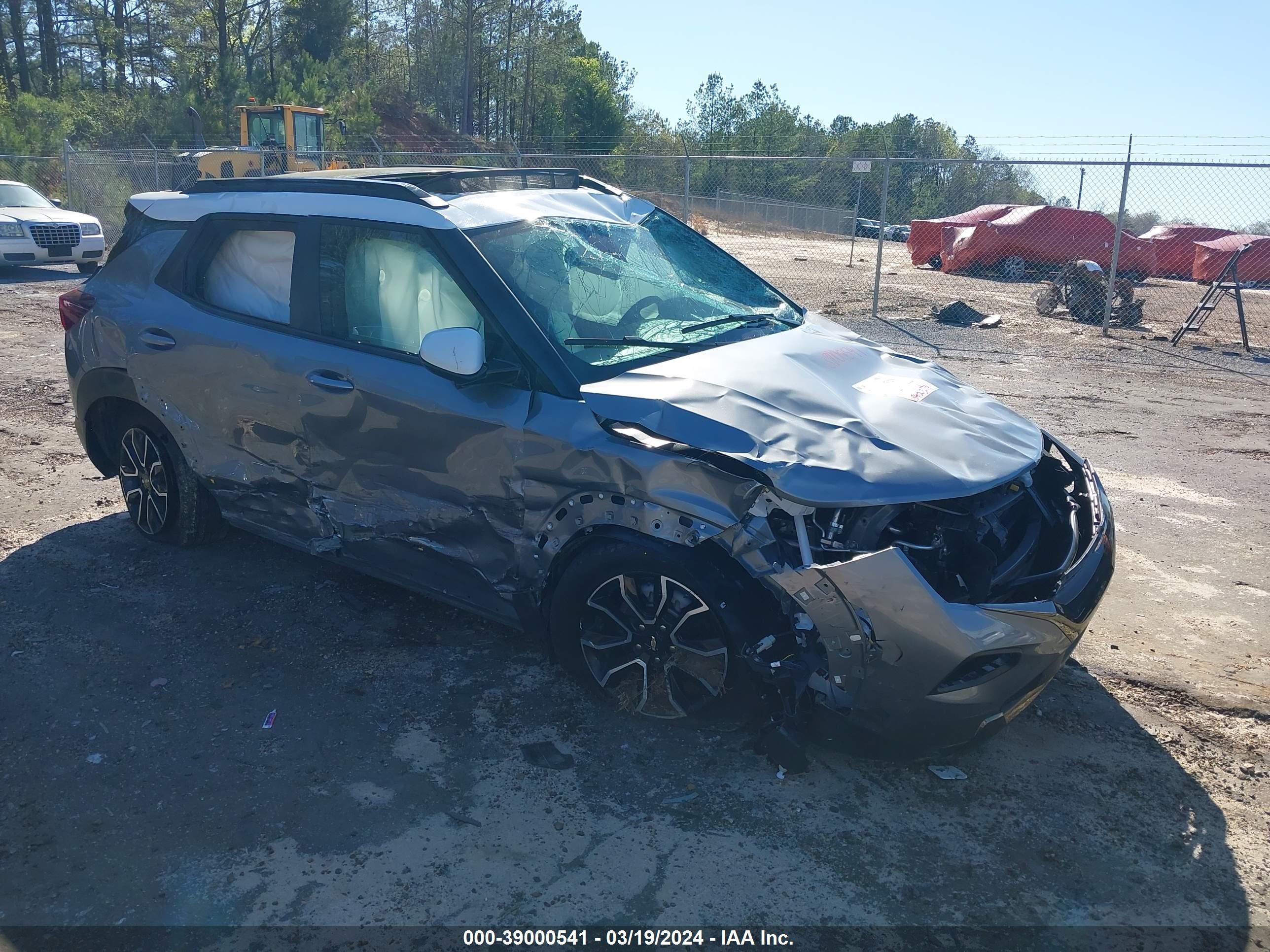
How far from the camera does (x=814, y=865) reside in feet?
9.18

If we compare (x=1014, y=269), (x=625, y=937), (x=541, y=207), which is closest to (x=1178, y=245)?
(x=1014, y=269)

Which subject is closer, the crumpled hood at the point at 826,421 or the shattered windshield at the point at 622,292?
the crumpled hood at the point at 826,421

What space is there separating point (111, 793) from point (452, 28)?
6207 centimetres

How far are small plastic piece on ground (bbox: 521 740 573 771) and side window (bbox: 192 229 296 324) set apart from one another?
2.13 meters

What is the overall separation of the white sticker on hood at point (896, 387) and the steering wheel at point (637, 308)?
925 mm

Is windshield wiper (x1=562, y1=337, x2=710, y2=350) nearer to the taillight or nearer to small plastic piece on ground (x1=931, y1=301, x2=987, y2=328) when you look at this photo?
the taillight

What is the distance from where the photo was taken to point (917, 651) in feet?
9.28

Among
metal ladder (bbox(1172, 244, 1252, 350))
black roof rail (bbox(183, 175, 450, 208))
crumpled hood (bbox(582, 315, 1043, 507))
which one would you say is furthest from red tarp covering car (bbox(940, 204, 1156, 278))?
black roof rail (bbox(183, 175, 450, 208))

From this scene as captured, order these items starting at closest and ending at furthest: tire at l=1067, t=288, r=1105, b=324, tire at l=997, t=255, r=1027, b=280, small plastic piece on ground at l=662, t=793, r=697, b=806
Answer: small plastic piece on ground at l=662, t=793, r=697, b=806, tire at l=1067, t=288, r=1105, b=324, tire at l=997, t=255, r=1027, b=280

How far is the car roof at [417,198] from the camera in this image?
12.8ft

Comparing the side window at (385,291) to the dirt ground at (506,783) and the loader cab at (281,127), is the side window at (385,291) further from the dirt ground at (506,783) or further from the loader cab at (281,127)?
the loader cab at (281,127)

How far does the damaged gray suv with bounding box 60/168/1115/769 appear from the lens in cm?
296

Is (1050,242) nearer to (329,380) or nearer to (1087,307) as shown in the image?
(1087,307)

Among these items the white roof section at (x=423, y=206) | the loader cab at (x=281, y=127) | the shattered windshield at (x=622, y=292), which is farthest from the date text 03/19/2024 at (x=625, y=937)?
A: the loader cab at (x=281, y=127)
